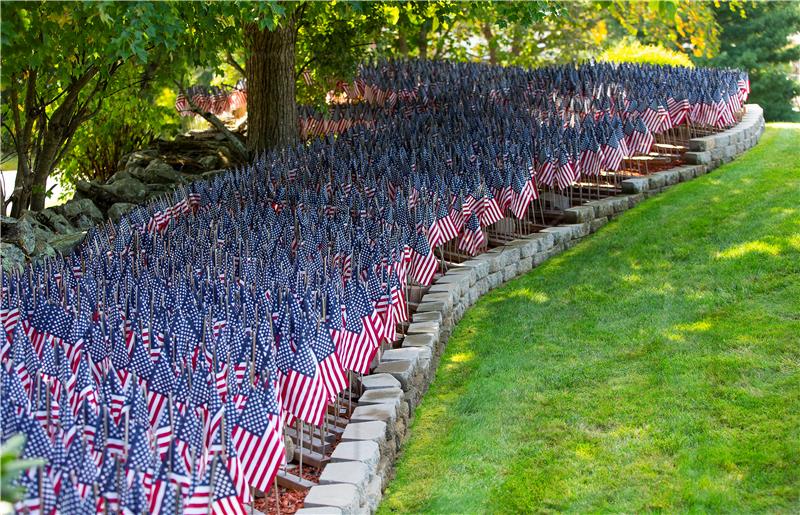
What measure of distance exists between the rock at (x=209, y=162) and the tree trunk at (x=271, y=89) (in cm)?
92

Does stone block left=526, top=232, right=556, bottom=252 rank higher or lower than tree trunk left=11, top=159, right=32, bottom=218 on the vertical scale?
→ lower

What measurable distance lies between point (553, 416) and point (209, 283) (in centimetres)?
331

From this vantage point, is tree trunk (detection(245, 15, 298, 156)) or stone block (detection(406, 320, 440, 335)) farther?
tree trunk (detection(245, 15, 298, 156))

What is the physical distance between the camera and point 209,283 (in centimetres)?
908

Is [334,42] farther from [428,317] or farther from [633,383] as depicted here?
[633,383]

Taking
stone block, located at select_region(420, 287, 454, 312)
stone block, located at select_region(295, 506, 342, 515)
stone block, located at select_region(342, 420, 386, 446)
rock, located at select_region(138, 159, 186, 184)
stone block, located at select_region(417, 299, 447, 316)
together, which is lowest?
stone block, located at select_region(295, 506, 342, 515)

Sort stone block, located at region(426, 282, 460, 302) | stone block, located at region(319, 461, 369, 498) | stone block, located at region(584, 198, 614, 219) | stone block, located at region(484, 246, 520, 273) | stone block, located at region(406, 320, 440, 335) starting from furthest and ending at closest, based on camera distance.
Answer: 1. stone block, located at region(584, 198, 614, 219)
2. stone block, located at region(484, 246, 520, 273)
3. stone block, located at region(426, 282, 460, 302)
4. stone block, located at region(406, 320, 440, 335)
5. stone block, located at region(319, 461, 369, 498)

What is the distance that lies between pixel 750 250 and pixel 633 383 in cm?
355

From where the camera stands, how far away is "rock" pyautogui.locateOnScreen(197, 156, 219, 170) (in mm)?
17641

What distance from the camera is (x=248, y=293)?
8.49 m

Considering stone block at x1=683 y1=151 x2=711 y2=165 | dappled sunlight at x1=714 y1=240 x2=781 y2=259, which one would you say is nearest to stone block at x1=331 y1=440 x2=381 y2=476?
dappled sunlight at x1=714 y1=240 x2=781 y2=259

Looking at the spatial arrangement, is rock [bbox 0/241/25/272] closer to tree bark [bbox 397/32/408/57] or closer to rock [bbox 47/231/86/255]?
rock [bbox 47/231/86/255]

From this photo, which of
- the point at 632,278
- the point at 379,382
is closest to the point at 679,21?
the point at 632,278

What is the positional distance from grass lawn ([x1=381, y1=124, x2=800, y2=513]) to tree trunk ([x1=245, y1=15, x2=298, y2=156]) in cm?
591
